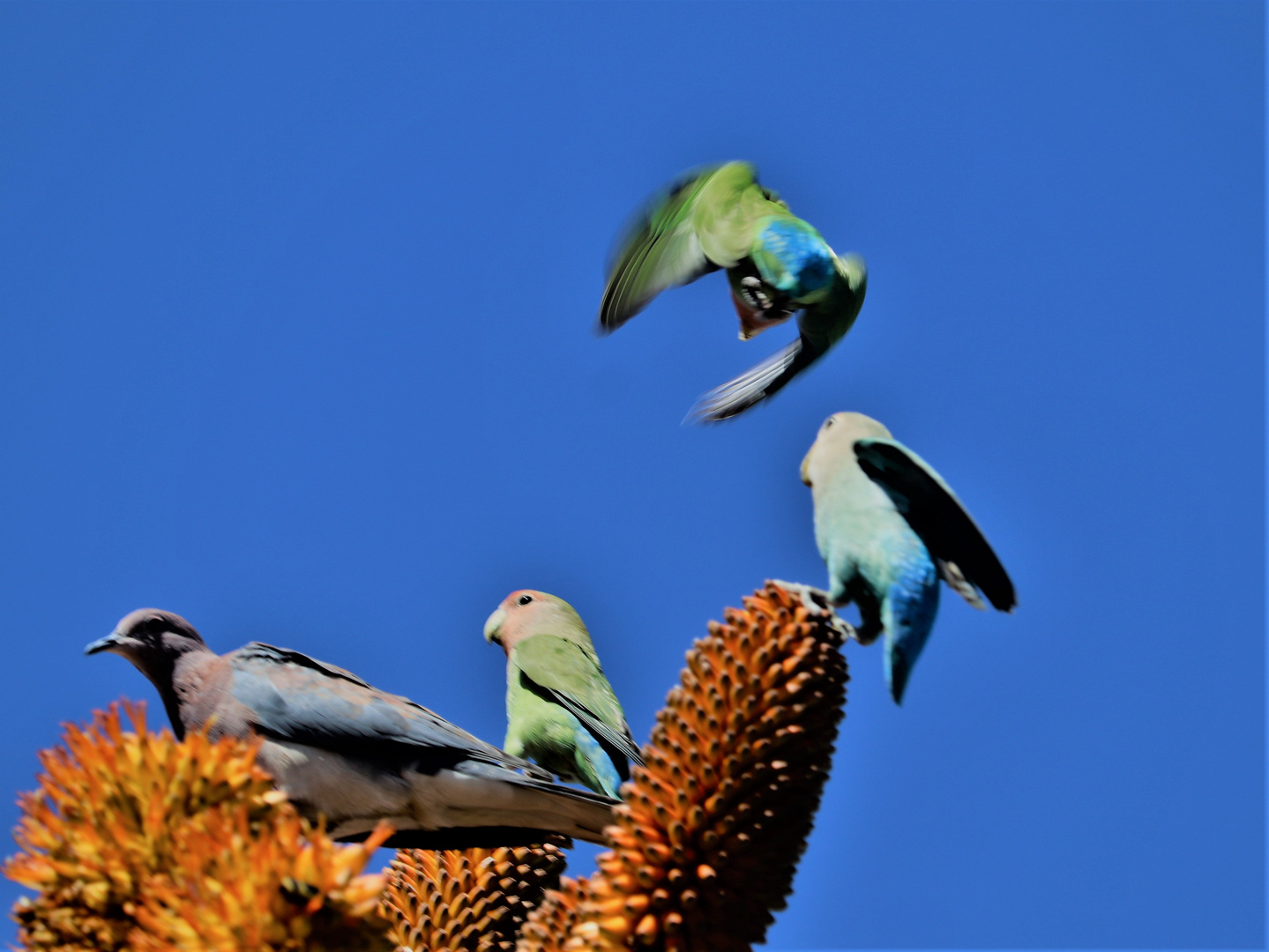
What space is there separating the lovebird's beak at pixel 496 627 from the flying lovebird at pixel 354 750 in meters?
2.22

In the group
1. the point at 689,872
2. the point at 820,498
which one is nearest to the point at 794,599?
the point at 820,498

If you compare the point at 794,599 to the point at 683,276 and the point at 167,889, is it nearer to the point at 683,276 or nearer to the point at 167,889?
the point at 167,889

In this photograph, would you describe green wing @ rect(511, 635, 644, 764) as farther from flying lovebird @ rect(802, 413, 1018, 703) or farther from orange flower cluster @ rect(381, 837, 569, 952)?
flying lovebird @ rect(802, 413, 1018, 703)

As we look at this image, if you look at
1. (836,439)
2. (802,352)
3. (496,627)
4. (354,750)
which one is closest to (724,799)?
(836,439)

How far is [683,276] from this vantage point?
5.00 m

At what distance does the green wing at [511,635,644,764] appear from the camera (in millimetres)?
5844

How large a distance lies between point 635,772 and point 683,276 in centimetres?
235

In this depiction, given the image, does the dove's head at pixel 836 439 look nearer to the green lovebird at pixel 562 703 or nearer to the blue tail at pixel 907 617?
the blue tail at pixel 907 617

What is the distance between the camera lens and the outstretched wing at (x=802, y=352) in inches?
196

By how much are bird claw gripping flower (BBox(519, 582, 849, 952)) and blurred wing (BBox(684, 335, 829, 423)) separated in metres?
1.86

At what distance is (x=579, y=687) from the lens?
6.06 m

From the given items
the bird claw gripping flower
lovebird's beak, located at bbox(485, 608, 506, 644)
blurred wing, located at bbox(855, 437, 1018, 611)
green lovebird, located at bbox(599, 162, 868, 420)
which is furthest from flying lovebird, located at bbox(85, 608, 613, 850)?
lovebird's beak, located at bbox(485, 608, 506, 644)

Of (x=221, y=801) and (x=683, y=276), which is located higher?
(x=683, y=276)

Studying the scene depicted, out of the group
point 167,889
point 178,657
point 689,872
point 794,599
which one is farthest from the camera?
point 178,657
